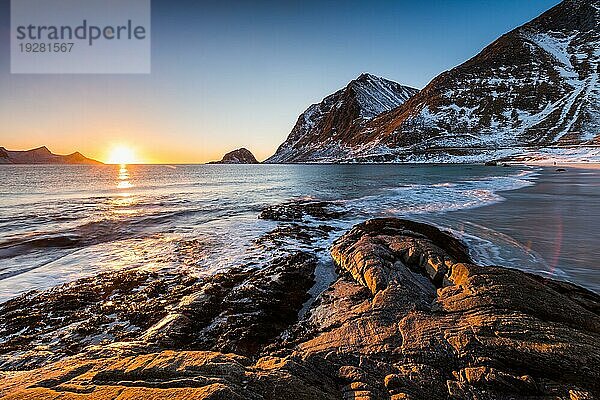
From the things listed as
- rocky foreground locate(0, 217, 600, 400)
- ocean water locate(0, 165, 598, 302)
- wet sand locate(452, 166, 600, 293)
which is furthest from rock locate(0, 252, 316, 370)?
wet sand locate(452, 166, 600, 293)

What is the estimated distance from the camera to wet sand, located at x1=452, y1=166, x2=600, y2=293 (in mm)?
9891

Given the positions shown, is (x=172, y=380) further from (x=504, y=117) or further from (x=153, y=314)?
(x=504, y=117)

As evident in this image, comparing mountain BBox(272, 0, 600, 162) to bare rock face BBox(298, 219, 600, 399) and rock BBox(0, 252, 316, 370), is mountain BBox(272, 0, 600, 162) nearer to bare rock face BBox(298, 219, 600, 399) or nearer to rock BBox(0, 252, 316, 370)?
bare rock face BBox(298, 219, 600, 399)

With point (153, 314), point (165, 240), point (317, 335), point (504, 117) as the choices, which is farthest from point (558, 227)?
point (504, 117)

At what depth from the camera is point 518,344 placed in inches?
182

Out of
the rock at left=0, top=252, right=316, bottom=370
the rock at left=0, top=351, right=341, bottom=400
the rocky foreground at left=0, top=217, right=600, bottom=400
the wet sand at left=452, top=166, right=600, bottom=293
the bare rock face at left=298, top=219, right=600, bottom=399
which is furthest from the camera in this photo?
the wet sand at left=452, top=166, right=600, bottom=293

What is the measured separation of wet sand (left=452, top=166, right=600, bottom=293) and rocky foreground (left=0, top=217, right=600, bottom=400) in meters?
3.28

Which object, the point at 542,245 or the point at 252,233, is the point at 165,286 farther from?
the point at 542,245

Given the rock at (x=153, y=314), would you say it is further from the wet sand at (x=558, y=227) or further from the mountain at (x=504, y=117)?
the mountain at (x=504, y=117)

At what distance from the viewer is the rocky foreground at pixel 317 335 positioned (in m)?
3.88

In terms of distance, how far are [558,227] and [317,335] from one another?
15541 mm

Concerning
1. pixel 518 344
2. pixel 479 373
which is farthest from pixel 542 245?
pixel 479 373

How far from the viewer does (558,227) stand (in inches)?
597

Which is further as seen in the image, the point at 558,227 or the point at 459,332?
the point at 558,227
